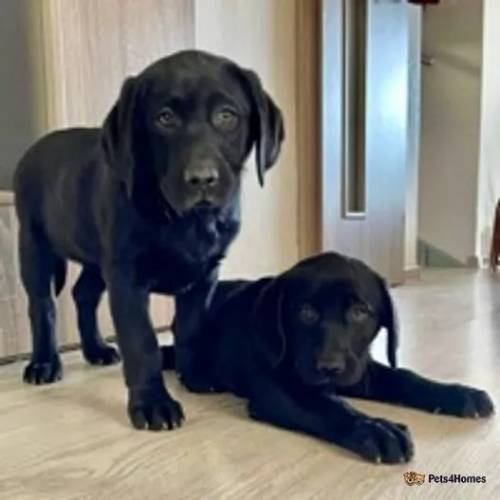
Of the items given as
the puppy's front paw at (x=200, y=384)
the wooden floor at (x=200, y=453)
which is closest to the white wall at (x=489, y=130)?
the wooden floor at (x=200, y=453)

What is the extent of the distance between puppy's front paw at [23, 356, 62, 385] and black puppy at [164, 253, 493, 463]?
0.32 m

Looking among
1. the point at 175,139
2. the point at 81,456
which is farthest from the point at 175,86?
the point at 81,456

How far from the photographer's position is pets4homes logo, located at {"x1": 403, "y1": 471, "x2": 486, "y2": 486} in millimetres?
853

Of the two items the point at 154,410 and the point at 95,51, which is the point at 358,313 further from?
the point at 95,51

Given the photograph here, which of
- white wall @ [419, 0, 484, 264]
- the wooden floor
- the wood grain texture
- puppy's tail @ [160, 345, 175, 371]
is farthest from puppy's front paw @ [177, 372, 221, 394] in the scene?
white wall @ [419, 0, 484, 264]

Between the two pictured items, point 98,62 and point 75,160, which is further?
point 98,62

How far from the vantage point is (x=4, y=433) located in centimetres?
107

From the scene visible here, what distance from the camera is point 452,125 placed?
375cm

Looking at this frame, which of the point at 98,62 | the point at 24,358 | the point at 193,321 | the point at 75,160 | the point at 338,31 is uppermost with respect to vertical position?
the point at 338,31

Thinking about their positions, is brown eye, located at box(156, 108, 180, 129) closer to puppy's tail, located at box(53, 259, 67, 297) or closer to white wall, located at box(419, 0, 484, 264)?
puppy's tail, located at box(53, 259, 67, 297)

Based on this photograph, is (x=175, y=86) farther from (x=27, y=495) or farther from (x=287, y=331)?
(x=27, y=495)

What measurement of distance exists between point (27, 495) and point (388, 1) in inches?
87.9

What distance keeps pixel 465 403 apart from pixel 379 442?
0.22m

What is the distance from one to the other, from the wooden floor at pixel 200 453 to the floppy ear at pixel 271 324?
0.10 m
